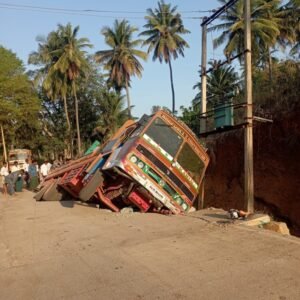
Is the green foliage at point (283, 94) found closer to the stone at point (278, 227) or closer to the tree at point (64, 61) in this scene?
the stone at point (278, 227)

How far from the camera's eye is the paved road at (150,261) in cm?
467

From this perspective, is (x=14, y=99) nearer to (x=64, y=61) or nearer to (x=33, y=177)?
(x=64, y=61)

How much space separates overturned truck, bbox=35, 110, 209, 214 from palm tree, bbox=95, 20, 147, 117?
34.5 metres

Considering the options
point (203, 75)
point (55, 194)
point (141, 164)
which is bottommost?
point (55, 194)

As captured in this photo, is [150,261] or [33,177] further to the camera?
[33,177]

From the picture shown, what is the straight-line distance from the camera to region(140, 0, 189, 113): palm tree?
1714 inches

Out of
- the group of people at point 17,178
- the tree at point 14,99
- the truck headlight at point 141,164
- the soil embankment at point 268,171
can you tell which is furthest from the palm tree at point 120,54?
the truck headlight at point 141,164

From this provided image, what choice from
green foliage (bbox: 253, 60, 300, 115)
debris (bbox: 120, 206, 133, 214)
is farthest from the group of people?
green foliage (bbox: 253, 60, 300, 115)

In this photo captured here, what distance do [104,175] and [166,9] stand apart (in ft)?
122

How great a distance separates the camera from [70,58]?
4447 centimetres

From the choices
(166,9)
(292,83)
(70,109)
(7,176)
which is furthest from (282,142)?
(70,109)

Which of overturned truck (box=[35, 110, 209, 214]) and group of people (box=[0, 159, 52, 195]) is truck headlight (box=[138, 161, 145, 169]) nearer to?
overturned truck (box=[35, 110, 209, 214])

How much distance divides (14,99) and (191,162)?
132ft

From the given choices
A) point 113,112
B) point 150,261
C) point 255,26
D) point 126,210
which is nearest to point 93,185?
point 126,210
